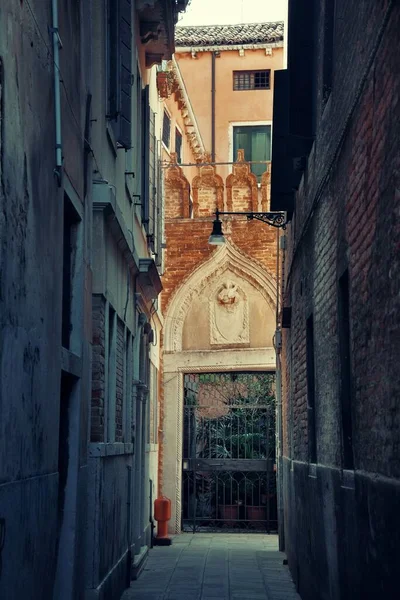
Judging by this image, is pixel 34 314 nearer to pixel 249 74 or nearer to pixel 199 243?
Answer: pixel 199 243

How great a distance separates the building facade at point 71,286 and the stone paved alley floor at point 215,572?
0.43 meters

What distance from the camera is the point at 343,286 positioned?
7727 mm

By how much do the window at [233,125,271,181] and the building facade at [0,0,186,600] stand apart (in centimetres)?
1272

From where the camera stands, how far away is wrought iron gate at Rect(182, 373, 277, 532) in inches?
756

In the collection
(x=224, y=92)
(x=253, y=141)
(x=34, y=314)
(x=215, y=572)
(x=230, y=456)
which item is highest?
(x=224, y=92)

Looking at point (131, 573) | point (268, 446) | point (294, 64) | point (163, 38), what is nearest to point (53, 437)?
point (294, 64)

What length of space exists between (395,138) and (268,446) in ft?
47.7

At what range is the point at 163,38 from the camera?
47.0 ft

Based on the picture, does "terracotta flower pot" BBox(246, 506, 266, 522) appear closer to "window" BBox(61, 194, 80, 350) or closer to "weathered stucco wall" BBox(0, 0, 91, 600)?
"weathered stucco wall" BBox(0, 0, 91, 600)

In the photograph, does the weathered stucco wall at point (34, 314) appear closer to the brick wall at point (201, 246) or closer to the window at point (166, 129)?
the brick wall at point (201, 246)

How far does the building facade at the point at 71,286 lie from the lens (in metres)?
5.21

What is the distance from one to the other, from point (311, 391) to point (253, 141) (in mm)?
17629

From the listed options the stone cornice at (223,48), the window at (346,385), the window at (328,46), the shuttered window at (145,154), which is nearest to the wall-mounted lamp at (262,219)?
the shuttered window at (145,154)

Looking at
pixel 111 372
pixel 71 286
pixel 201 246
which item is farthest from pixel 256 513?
pixel 71 286
